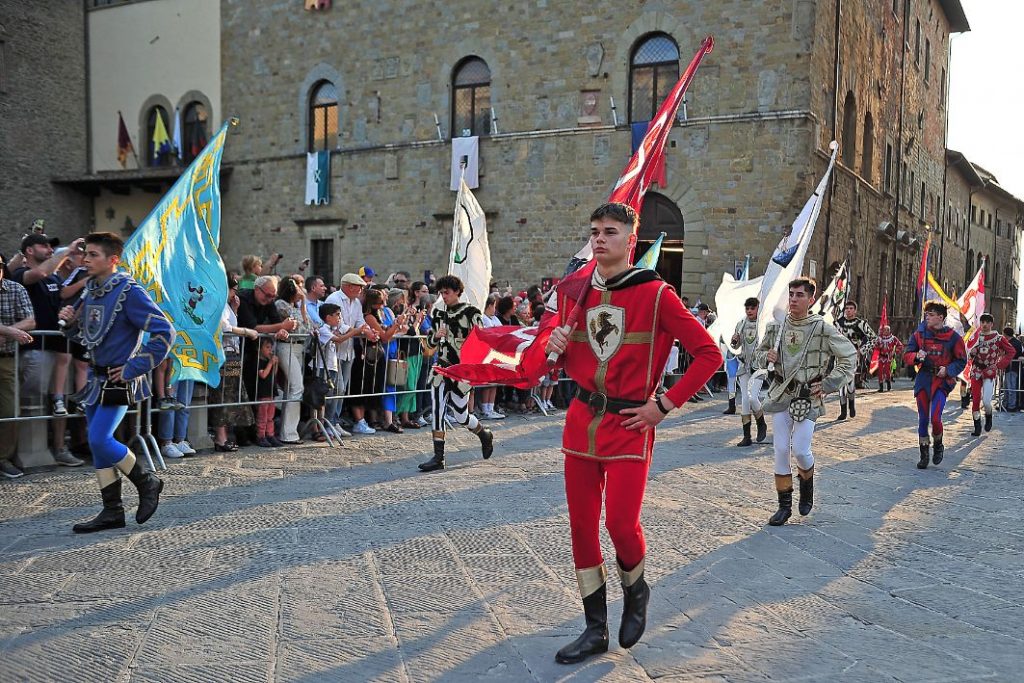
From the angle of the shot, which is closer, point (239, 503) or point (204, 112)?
point (239, 503)

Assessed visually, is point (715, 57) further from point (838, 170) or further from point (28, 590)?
point (28, 590)

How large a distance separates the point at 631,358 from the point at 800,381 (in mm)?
3454

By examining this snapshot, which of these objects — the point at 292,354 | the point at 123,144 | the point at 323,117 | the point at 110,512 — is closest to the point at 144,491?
the point at 110,512

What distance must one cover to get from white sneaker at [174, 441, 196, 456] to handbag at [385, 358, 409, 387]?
293 cm

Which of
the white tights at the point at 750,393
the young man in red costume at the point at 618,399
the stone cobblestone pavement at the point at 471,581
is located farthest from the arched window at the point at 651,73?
the young man in red costume at the point at 618,399

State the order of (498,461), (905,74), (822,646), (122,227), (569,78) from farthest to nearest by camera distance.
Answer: (905,74) → (122,227) → (569,78) → (498,461) → (822,646)

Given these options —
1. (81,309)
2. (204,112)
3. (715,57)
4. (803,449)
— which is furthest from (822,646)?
(204,112)

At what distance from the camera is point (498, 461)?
9227 millimetres

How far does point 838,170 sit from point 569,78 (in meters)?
7.99

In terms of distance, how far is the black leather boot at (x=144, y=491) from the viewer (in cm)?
602

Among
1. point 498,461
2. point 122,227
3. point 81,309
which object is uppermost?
point 122,227

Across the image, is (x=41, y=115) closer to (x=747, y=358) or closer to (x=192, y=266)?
(x=192, y=266)

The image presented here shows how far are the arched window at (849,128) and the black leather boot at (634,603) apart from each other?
80.7ft

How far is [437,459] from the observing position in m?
8.63
